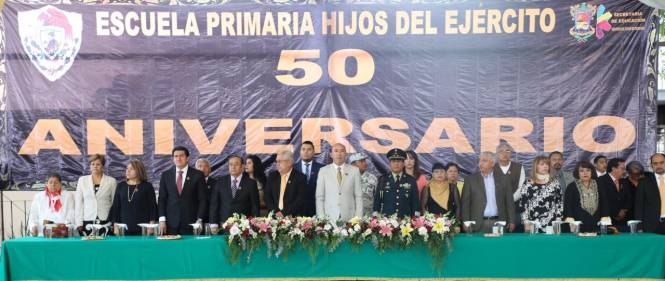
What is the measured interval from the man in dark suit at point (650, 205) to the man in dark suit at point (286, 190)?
2.76 metres

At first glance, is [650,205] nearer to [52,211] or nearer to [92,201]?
[92,201]

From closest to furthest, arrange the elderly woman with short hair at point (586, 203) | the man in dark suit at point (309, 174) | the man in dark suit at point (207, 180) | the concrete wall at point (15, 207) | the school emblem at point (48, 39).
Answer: the elderly woman with short hair at point (586, 203) → the man in dark suit at point (207, 180) → the man in dark suit at point (309, 174) → the school emblem at point (48, 39) → the concrete wall at point (15, 207)

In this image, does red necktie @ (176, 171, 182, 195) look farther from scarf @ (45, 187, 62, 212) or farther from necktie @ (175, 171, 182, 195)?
scarf @ (45, 187, 62, 212)

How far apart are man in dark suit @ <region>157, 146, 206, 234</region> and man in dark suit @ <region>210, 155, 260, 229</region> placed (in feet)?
0.37

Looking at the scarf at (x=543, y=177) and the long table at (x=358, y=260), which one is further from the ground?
the scarf at (x=543, y=177)

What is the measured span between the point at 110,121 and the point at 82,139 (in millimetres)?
382

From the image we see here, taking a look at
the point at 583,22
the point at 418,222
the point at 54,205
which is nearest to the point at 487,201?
the point at 418,222

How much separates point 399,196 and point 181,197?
5.92 feet

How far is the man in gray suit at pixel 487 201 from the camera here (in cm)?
475

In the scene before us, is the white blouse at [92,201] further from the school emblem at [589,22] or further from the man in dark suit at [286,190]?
the school emblem at [589,22]

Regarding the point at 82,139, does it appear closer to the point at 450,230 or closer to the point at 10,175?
the point at 10,175

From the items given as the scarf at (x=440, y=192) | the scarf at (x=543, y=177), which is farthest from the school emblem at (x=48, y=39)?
the scarf at (x=543, y=177)

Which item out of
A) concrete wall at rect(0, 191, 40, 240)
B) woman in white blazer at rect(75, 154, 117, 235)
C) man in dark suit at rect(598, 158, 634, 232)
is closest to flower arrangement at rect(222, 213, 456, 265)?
woman in white blazer at rect(75, 154, 117, 235)

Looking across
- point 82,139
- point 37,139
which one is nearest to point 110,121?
point 82,139
